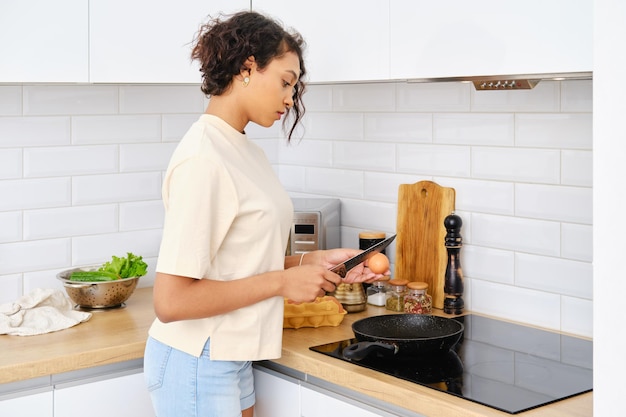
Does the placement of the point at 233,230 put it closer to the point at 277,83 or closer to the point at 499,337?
the point at 277,83

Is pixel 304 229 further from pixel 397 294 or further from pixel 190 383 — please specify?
pixel 190 383

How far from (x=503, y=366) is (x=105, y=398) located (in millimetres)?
991

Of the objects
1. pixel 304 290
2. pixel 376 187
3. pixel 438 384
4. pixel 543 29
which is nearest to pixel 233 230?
pixel 304 290

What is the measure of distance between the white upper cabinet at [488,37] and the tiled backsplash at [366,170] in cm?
38

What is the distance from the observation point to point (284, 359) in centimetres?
233

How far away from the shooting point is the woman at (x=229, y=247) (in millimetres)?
2004

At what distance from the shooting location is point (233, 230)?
2.06 metres

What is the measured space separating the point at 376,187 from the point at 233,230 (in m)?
1.03

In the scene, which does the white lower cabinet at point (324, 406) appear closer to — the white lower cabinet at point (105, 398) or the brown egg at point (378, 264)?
the brown egg at point (378, 264)

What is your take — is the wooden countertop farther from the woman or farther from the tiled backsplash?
the tiled backsplash

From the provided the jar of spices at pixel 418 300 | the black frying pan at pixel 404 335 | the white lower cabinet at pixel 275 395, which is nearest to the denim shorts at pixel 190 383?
the white lower cabinet at pixel 275 395

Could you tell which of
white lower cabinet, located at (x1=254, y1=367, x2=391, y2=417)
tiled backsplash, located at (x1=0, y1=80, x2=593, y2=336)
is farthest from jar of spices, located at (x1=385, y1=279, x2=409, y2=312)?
white lower cabinet, located at (x1=254, y1=367, x2=391, y2=417)

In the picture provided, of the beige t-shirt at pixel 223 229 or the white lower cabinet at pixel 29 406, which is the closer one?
the beige t-shirt at pixel 223 229

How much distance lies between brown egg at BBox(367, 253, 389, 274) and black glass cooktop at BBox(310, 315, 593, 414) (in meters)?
0.20
